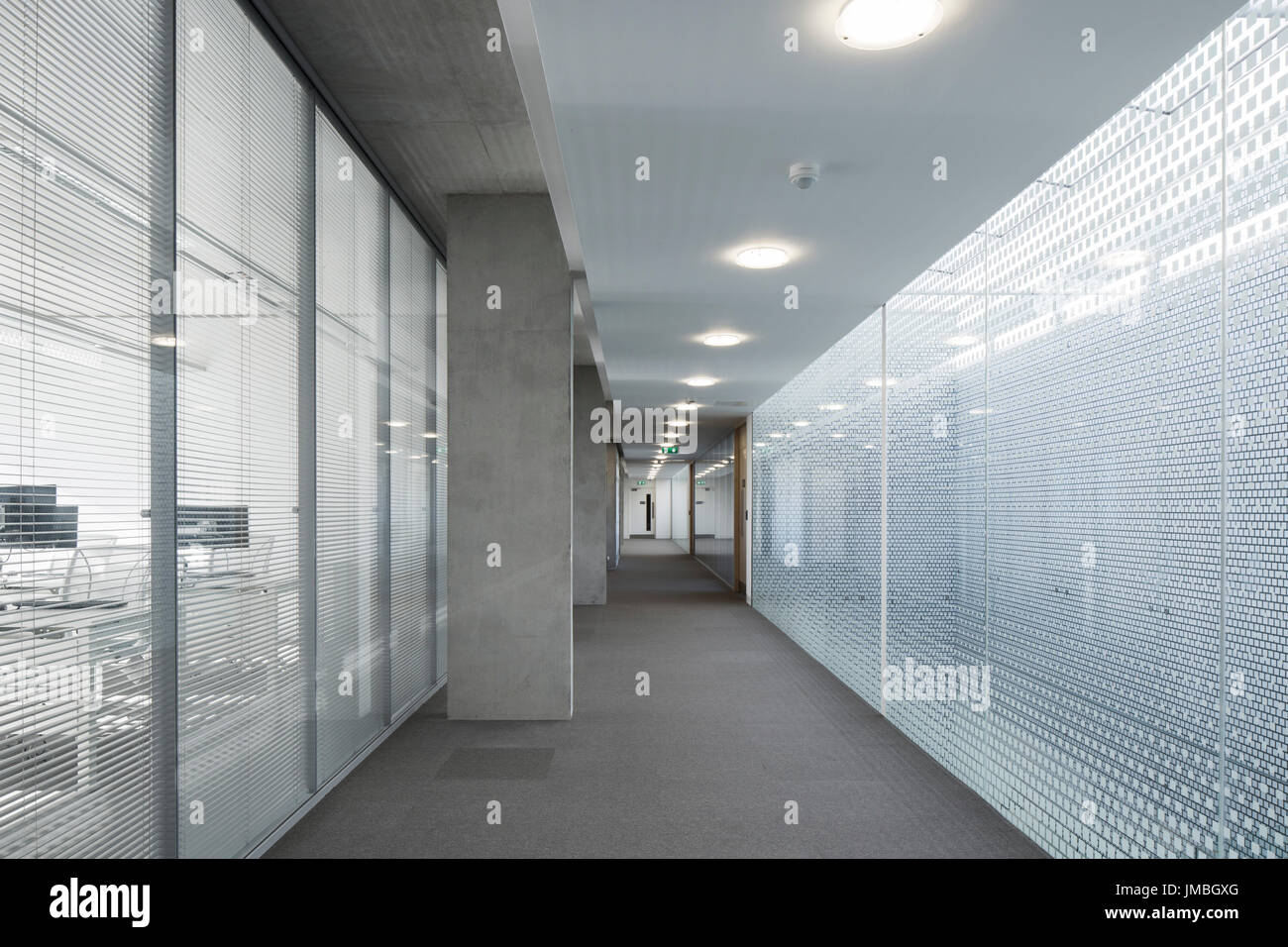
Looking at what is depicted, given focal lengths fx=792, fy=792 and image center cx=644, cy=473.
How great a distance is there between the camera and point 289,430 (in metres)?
3.74

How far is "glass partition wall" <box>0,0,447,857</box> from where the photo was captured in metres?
2.12

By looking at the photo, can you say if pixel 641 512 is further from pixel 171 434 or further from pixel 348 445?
pixel 171 434

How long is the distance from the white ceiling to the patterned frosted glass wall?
0.81 feet

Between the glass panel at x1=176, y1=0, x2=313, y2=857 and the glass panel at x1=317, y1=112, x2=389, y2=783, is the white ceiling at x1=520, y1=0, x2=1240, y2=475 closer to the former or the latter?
the glass panel at x1=176, y1=0, x2=313, y2=857

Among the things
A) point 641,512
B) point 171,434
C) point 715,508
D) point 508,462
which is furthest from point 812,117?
point 641,512

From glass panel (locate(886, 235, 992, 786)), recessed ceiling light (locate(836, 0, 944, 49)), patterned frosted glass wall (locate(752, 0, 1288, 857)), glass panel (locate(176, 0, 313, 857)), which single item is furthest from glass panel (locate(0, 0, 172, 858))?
glass panel (locate(886, 235, 992, 786))

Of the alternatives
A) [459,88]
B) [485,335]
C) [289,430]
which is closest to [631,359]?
[485,335]

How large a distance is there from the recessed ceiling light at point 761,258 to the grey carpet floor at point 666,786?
299 centimetres

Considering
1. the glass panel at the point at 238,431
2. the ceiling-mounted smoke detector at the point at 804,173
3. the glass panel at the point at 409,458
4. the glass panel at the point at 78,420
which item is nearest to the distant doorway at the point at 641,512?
the glass panel at the point at 409,458

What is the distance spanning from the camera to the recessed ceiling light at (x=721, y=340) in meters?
6.93

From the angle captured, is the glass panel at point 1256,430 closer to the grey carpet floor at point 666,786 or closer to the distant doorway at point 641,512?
the grey carpet floor at point 666,786

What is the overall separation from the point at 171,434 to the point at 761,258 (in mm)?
3229

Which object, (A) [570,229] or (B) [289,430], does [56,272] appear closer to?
(B) [289,430]

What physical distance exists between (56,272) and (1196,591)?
3.55 metres
